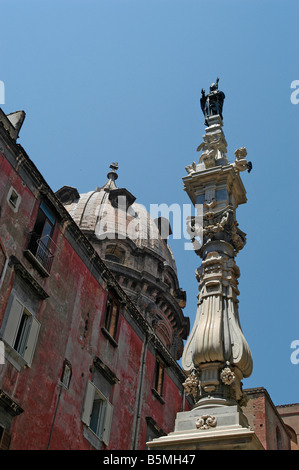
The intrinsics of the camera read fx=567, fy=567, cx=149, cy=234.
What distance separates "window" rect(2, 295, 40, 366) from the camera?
46.1 ft

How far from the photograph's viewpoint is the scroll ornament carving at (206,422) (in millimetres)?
7375

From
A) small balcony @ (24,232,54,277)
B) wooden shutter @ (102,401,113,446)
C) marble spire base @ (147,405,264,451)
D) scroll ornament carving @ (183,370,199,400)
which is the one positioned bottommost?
marble spire base @ (147,405,264,451)

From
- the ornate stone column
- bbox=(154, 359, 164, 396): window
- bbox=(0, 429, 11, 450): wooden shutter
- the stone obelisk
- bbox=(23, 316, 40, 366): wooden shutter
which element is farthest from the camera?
bbox=(154, 359, 164, 396): window

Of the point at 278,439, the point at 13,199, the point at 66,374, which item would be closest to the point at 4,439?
the point at 66,374

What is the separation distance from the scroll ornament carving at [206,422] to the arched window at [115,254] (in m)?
29.5

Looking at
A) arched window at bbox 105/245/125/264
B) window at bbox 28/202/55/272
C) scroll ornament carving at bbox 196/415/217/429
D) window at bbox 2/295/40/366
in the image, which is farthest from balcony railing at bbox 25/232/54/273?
arched window at bbox 105/245/125/264

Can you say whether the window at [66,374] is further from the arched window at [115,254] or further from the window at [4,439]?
the arched window at [115,254]

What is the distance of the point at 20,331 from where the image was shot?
14.8m

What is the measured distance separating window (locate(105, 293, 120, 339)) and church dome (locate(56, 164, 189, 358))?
14.7m

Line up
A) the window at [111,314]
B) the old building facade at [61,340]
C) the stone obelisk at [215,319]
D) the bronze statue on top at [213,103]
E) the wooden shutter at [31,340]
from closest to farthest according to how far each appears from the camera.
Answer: the stone obelisk at [215,319] < the bronze statue on top at [213,103] < the old building facade at [61,340] < the wooden shutter at [31,340] < the window at [111,314]

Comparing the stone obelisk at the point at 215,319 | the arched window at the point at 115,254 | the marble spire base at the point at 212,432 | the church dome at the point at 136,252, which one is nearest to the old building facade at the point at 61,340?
the stone obelisk at the point at 215,319

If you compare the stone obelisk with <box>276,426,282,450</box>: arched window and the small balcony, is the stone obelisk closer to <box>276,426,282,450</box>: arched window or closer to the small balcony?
the small balcony
